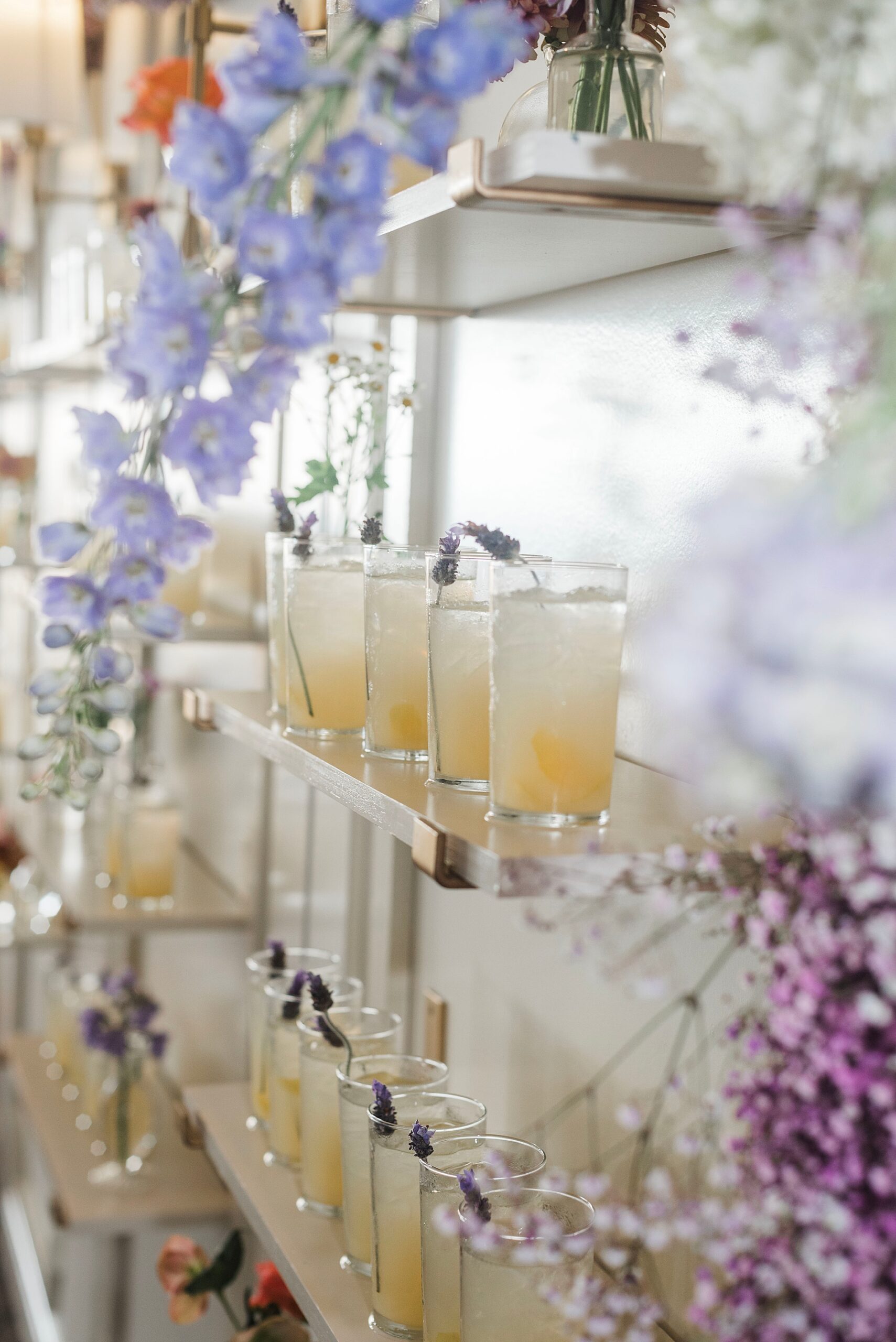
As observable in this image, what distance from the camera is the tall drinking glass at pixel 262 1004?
5.16 feet

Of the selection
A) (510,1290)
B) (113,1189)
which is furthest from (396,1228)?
(113,1189)

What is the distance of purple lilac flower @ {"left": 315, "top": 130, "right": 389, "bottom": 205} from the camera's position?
72 centimetres

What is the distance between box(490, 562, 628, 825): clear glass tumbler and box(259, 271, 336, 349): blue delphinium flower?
20 centimetres

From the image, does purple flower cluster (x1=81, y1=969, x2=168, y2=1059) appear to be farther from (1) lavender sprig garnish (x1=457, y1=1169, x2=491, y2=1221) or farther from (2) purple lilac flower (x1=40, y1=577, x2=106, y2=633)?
(2) purple lilac flower (x1=40, y1=577, x2=106, y2=633)

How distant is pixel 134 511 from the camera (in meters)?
0.79

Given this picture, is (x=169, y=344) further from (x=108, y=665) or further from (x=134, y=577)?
(x=108, y=665)

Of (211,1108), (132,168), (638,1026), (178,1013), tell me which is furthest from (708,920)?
(132,168)

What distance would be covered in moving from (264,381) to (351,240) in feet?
0.28

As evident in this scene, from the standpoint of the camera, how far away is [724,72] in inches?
26.7

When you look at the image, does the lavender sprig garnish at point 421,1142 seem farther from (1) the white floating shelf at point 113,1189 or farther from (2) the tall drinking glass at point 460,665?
(1) the white floating shelf at point 113,1189

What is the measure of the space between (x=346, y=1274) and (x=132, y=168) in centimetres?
285

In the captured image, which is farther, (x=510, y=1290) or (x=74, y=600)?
(x=510, y=1290)

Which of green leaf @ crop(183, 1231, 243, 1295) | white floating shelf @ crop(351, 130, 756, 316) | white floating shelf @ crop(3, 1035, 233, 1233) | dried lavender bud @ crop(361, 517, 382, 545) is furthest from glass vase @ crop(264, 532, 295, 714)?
white floating shelf @ crop(3, 1035, 233, 1233)

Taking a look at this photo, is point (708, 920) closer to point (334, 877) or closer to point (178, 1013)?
point (334, 877)
